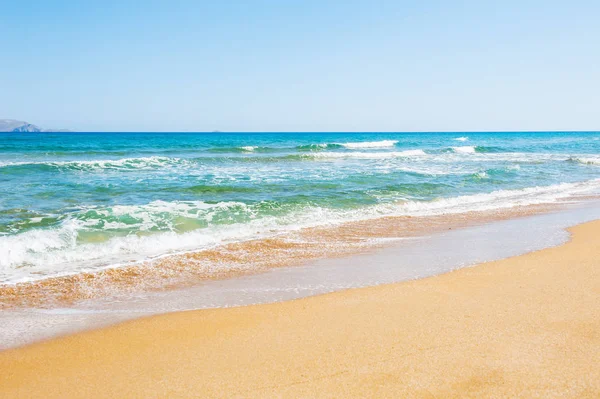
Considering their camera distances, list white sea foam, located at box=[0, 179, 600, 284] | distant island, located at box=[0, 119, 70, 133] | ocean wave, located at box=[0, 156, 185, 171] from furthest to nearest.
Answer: distant island, located at box=[0, 119, 70, 133] < ocean wave, located at box=[0, 156, 185, 171] < white sea foam, located at box=[0, 179, 600, 284]

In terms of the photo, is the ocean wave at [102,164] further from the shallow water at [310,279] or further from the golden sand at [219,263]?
the shallow water at [310,279]

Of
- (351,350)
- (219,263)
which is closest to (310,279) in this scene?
(219,263)

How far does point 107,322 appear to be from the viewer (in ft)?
15.4

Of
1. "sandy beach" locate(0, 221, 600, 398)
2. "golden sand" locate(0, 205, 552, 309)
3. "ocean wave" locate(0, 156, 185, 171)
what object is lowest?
"golden sand" locate(0, 205, 552, 309)

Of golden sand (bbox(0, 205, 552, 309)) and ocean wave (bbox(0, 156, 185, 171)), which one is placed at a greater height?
ocean wave (bbox(0, 156, 185, 171))

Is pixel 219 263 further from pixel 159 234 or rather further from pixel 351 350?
pixel 351 350

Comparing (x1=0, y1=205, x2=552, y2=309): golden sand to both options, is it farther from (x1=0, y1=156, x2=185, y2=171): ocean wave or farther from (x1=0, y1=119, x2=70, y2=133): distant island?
(x1=0, y1=119, x2=70, y2=133): distant island

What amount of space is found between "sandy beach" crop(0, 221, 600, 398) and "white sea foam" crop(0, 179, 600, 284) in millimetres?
3165

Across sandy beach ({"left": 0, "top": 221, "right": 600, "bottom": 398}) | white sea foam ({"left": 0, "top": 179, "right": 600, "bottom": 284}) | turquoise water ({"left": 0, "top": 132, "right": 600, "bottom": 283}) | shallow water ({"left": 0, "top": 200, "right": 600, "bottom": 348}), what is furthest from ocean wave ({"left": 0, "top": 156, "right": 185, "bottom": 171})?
sandy beach ({"left": 0, "top": 221, "right": 600, "bottom": 398})

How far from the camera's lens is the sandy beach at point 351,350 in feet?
10.6

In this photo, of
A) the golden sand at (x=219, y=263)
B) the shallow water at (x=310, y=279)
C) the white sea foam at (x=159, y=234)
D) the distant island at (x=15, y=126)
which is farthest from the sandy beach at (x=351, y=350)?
the distant island at (x=15, y=126)

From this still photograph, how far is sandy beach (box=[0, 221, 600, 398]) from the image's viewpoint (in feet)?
10.6

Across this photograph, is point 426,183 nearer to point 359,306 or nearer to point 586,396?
point 359,306

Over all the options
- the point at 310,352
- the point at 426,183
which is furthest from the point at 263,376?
the point at 426,183
